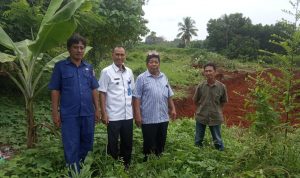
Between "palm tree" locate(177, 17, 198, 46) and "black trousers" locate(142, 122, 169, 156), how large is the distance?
56374 mm

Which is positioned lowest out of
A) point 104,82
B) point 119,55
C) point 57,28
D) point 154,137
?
point 154,137

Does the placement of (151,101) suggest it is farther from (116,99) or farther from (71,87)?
(71,87)

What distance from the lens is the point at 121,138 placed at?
15.6 feet

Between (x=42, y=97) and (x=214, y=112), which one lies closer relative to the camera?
(x=214, y=112)

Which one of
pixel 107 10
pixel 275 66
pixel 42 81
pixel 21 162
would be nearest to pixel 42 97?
pixel 42 81

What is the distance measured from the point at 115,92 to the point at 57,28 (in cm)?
111

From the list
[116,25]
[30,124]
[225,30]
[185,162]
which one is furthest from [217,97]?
[225,30]

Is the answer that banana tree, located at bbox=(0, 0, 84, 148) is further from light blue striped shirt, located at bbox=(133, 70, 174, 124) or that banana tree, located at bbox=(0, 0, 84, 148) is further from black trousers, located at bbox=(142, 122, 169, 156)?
black trousers, located at bbox=(142, 122, 169, 156)

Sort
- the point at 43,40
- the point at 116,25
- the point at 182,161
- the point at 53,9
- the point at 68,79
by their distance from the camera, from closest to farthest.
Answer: the point at 68,79
the point at 43,40
the point at 182,161
the point at 53,9
the point at 116,25

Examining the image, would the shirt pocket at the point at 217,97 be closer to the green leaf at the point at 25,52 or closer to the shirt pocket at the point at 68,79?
the shirt pocket at the point at 68,79

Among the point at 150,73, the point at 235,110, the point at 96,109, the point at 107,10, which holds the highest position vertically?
the point at 107,10

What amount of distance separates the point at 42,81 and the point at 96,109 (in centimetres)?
416

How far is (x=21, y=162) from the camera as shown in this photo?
15.3 ft

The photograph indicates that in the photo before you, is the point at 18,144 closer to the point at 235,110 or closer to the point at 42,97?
the point at 42,97
